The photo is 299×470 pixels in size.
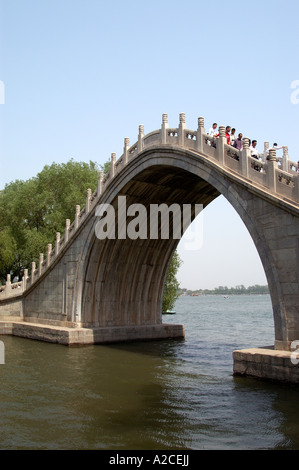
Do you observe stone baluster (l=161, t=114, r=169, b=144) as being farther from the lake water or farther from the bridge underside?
the lake water

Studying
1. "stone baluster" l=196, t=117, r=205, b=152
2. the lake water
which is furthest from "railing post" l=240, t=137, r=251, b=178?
the lake water

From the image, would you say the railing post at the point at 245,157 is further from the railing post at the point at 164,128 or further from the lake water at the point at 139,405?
the lake water at the point at 139,405

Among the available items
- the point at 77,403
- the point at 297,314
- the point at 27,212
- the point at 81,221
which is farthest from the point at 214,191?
Result: the point at 27,212

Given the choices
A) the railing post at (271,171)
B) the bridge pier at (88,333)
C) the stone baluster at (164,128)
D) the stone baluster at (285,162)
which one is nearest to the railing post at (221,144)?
the railing post at (271,171)

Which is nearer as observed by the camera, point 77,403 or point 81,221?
point 77,403

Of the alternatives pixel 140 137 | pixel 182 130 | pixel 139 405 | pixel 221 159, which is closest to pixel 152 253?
pixel 140 137

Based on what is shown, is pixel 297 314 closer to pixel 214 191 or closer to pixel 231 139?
Answer: pixel 231 139

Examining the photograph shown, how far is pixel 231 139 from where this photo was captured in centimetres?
1628

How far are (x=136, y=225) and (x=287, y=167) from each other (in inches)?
341

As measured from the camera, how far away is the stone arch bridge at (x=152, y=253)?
506 inches

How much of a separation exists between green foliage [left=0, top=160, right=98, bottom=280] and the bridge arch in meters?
12.1

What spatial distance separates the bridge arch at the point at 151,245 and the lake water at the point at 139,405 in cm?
253

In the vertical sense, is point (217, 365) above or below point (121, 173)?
below

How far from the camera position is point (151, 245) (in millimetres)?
24438
